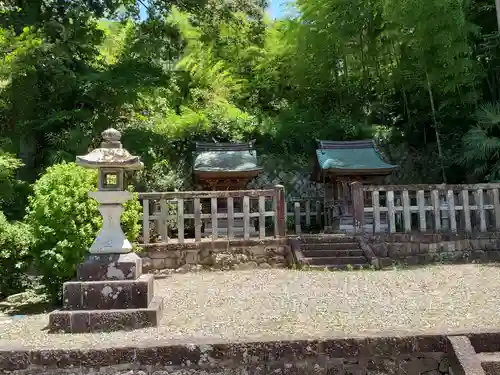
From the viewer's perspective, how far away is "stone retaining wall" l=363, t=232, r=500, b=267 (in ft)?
28.5

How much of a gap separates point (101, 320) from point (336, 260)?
4.75 m

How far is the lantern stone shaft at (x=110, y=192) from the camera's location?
5.22 meters

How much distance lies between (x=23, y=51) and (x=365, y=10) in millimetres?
9926

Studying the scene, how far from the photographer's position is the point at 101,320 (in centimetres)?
474

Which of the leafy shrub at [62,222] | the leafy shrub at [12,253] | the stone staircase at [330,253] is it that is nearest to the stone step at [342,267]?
the stone staircase at [330,253]

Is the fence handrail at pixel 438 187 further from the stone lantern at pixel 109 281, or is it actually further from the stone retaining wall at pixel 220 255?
the stone lantern at pixel 109 281

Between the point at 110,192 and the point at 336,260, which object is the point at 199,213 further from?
the point at 110,192

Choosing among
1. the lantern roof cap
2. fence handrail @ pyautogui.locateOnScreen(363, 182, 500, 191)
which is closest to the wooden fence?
fence handrail @ pyautogui.locateOnScreen(363, 182, 500, 191)

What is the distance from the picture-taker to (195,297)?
20.3ft

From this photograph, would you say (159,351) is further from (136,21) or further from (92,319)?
(136,21)

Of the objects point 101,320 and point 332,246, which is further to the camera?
point 332,246

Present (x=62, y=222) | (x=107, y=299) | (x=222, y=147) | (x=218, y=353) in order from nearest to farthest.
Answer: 1. (x=218, y=353)
2. (x=107, y=299)
3. (x=62, y=222)
4. (x=222, y=147)

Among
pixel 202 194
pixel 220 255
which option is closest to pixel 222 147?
pixel 202 194

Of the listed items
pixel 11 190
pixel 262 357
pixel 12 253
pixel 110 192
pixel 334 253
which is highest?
pixel 11 190
